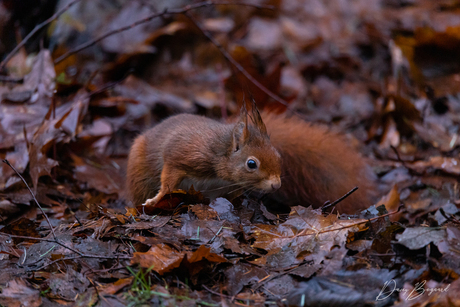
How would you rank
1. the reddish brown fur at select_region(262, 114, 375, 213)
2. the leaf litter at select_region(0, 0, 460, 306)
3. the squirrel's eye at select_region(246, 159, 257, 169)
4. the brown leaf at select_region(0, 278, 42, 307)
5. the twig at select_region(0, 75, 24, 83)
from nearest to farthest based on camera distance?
the brown leaf at select_region(0, 278, 42, 307) → the leaf litter at select_region(0, 0, 460, 306) → the squirrel's eye at select_region(246, 159, 257, 169) → the reddish brown fur at select_region(262, 114, 375, 213) → the twig at select_region(0, 75, 24, 83)

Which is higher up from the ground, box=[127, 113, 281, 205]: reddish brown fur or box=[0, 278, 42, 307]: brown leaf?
box=[127, 113, 281, 205]: reddish brown fur

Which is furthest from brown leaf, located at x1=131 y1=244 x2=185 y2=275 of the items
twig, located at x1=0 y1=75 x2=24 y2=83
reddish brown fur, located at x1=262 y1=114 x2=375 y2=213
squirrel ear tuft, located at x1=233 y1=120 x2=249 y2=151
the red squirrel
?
twig, located at x1=0 y1=75 x2=24 y2=83

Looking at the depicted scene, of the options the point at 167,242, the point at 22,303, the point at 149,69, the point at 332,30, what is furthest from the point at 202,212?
the point at 332,30

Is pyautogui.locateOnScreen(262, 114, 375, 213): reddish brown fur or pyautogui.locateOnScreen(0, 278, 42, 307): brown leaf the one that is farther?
pyautogui.locateOnScreen(262, 114, 375, 213): reddish brown fur

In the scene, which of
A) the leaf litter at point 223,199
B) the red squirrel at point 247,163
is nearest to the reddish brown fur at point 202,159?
the red squirrel at point 247,163

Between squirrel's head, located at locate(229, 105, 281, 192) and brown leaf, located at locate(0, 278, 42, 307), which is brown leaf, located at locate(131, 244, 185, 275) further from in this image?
squirrel's head, located at locate(229, 105, 281, 192)

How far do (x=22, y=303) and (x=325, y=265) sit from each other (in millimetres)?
1603

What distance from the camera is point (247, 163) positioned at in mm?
2922

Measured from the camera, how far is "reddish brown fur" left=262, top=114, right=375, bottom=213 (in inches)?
125

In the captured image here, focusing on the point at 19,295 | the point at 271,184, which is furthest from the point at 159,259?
the point at 271,184

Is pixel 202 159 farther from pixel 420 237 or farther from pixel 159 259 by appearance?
pixel 420 237

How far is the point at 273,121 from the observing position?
3.69 m

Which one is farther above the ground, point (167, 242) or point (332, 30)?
point (332, 30)

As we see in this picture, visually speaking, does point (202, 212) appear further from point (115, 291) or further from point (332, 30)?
point (332, 30)
